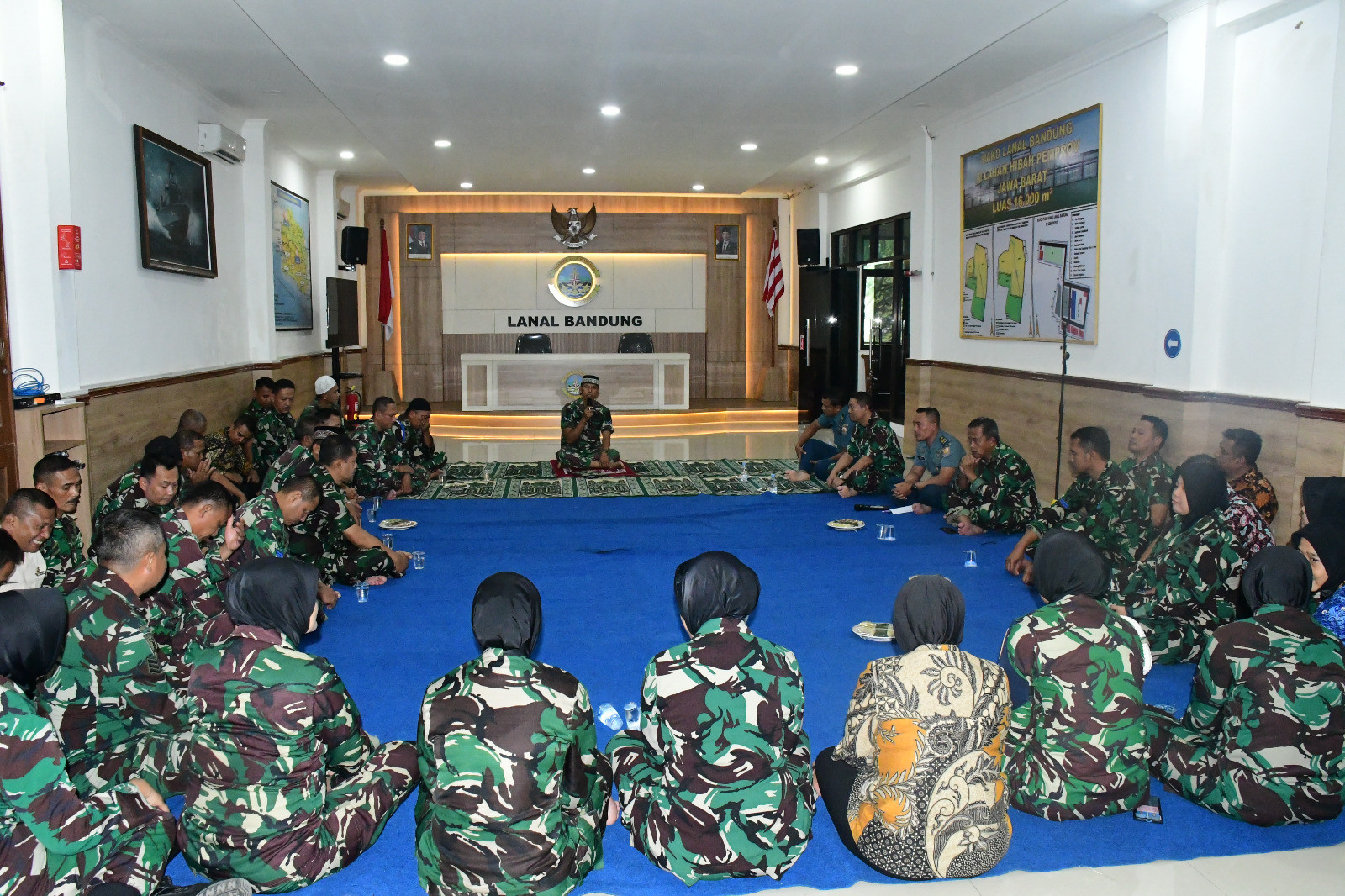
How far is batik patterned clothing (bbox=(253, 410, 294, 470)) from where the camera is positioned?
8227 mm

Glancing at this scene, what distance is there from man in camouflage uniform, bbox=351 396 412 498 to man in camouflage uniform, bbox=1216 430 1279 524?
217 inches

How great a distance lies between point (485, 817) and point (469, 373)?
11598 mm

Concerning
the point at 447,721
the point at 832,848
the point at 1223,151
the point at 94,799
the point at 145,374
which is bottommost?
the point at 832,848

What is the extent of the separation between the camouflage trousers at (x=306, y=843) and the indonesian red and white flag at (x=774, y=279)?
12.0 metres

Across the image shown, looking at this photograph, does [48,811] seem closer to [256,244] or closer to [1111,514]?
[1111,514]

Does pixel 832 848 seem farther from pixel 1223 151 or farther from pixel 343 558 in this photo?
pixel 1223 151

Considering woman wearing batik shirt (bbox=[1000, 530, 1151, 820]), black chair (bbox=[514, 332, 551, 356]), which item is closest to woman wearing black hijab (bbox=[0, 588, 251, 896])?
woman wearing batik shirt (bbox=[1000, 530, 1151, 820])

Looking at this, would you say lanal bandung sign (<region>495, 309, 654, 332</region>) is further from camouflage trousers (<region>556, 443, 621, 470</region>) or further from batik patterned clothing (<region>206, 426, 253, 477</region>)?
batik patterned clothing (<region>206, 426, 253, 477</region>)

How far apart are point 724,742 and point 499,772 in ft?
1.82

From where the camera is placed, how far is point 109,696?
114 inches

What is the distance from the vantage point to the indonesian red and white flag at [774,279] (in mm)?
13984

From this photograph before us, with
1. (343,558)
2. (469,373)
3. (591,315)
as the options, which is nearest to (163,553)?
(343,558)

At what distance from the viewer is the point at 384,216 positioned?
1452cm

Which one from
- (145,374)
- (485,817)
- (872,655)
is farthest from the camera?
(145,374)
